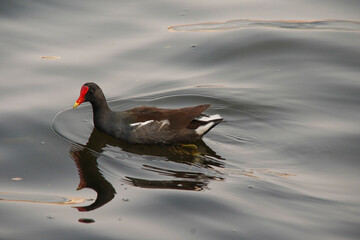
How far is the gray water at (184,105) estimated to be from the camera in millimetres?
6320

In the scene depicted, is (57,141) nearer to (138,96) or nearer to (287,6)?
(138,96)

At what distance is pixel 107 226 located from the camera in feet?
20.1

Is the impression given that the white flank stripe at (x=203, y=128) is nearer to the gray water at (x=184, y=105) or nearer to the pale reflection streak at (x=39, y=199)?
the gray water at (x=184, y=105)

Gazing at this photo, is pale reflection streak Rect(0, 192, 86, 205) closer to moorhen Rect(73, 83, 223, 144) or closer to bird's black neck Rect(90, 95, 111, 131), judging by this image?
moorhen Rect(73, 83, 223, 144)


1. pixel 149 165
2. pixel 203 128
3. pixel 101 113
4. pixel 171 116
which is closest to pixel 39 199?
pixel 149 165

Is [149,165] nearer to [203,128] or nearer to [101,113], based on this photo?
[203,128]

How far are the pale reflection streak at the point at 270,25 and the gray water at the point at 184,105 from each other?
4 centimetres

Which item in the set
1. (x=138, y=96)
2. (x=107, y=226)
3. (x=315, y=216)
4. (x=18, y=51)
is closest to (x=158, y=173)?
(x=107, y=226)

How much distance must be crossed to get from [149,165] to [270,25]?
5545 millimetres

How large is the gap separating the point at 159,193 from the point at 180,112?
176cm

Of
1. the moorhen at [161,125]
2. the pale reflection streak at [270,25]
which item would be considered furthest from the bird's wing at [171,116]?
the pale reflection streak at [270,25]

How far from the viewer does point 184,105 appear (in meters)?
Result: 9.24

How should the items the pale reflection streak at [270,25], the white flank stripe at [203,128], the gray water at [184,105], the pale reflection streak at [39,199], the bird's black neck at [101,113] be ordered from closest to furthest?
the gray water at [184,105], the pale reflection streak at [39,199], the white flank stripe at [203,128], the bird's black neck at [101,113], the pale reflection streak at [270,25]

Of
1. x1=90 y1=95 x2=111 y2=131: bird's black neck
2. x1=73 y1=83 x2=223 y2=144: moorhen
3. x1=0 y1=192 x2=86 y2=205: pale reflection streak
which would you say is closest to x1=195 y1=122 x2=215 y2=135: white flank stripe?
x1=73 y1=83 x2=223 y2=144: moorhen
